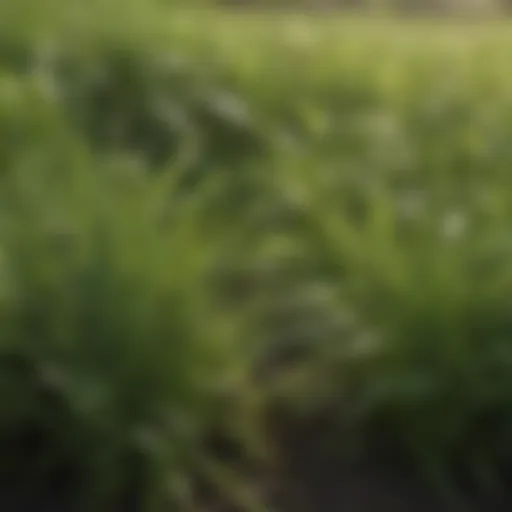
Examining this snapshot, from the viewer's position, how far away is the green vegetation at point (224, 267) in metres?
1.95

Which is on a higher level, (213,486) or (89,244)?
(89,244)

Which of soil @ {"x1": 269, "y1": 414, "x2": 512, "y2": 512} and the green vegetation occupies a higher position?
the green vegetation

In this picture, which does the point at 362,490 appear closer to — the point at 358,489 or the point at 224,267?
the point at 358,489

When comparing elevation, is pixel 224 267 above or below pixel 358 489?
above

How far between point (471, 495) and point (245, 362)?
39 cm

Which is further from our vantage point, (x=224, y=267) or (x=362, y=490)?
(x=224, y=267)

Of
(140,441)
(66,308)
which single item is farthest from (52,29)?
(140,441)

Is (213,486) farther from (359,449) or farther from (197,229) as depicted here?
(197,229)

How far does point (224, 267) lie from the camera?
2.22 meters

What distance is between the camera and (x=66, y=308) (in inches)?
78.3

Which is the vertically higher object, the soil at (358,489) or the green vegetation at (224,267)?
the green vegetation at (224,267)

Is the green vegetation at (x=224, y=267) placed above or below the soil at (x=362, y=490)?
above

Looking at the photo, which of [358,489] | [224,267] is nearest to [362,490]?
[358,489]

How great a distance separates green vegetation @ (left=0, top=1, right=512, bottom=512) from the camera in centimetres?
195
